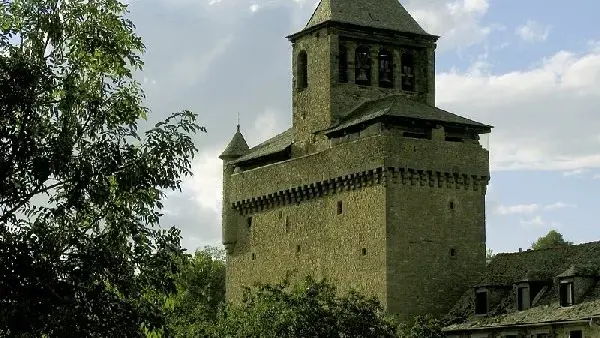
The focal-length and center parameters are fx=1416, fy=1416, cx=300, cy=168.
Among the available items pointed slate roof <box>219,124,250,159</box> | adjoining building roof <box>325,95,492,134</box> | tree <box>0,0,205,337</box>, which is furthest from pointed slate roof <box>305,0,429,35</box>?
tree <box>0,0,205,337</box>

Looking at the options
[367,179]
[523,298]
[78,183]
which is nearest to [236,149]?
[367,179]

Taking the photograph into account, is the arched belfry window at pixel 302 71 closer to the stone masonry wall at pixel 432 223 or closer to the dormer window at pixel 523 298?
the stone masonry wall at pixel 432 223

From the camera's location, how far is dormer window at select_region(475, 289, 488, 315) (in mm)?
65500

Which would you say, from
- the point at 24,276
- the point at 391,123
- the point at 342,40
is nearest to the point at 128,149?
the point at 24,276

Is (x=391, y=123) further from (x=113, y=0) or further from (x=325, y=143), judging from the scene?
(x=113, y=0)

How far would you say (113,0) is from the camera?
34.4 meters

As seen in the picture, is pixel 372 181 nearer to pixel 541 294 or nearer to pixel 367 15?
pixel 541 294

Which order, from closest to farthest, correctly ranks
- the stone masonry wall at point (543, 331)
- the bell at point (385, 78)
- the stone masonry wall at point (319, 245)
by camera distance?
the stone masonry wall at point (543, 331) < the stone masonry wall at point (319, 245) < the bell at point (385, 78)

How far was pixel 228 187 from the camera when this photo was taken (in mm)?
83438

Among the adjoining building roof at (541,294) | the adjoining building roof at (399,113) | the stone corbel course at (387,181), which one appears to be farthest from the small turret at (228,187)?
the adjoining building roof at (541,294)

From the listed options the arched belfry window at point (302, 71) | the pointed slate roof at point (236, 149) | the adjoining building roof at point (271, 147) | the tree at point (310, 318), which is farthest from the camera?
the pointed slate roof at point (236, 149)

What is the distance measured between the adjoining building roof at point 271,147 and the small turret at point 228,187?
1.28 meters

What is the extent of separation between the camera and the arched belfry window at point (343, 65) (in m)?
73.8

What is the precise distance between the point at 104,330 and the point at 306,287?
3339cm
